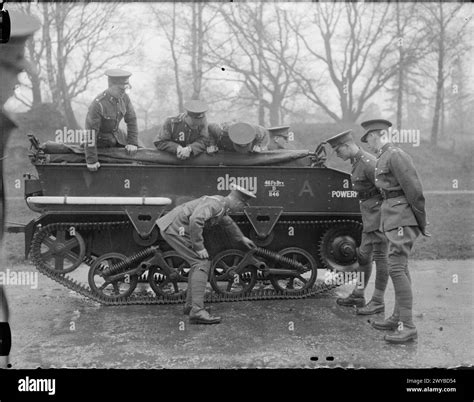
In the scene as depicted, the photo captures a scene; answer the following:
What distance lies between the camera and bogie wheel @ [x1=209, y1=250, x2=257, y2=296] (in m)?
6.08

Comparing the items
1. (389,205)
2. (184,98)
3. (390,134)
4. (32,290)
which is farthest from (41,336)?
(390,134)

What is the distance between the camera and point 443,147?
574 cm

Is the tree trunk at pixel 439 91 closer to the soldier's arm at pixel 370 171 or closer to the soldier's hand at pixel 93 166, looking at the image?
the soldier's arm at pixel 370 171

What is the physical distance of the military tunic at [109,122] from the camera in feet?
18.7

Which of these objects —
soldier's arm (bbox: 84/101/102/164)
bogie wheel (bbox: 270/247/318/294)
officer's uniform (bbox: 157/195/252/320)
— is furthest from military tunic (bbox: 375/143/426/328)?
soldier's arm (bbox: 84/101/102/164)

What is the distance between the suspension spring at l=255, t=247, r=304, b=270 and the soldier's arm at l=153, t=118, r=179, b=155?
4.92 feet

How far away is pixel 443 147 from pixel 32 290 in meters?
5.14

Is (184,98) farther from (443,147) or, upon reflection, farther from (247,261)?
(443,147)

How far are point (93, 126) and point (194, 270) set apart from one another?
1920 mm

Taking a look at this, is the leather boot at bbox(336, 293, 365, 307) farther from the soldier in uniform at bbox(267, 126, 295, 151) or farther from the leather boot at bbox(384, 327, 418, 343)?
the soldier in uniform at bbox(267, 126, 295, 151)
